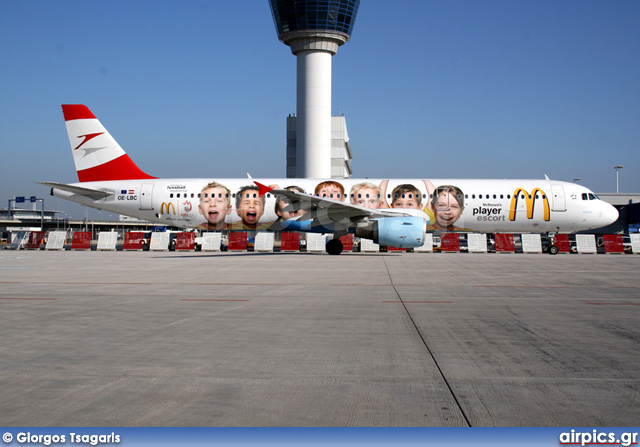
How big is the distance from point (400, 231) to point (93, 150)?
1662cm

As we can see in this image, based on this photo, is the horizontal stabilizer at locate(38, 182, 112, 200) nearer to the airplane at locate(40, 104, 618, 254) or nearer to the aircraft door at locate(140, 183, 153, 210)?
the airplane at locate(40, 104, 618, 254)

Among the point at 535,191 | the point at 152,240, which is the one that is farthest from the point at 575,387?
the point at 152,240

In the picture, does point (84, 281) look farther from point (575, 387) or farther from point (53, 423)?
point (575, 387)

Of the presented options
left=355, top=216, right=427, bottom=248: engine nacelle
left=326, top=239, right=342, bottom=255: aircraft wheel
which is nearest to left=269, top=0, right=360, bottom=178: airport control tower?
left=326, top=239, right=342, bottom=255: aircraft wheel

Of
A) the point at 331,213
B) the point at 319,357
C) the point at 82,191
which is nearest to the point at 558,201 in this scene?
the point at 331,213

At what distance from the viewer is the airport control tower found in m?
65.3

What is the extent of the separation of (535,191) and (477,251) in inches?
A: 225

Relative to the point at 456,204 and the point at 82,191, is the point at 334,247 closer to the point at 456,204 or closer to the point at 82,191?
the point at 456,204

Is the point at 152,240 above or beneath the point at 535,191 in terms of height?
beneath

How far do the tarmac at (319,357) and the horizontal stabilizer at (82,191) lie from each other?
16585 millimetres

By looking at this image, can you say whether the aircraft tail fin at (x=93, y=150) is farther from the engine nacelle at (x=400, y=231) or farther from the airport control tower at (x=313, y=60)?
the airport control tower at (x=313, y=60)

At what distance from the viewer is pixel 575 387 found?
4387mm

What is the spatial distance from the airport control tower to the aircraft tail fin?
124 ft

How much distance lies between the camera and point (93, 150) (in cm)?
2816
